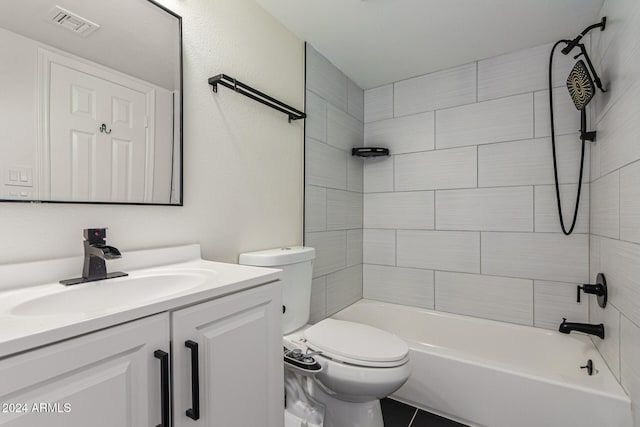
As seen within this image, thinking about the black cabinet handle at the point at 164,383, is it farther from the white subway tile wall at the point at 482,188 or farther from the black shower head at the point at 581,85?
the black shower head at the point at 581,85

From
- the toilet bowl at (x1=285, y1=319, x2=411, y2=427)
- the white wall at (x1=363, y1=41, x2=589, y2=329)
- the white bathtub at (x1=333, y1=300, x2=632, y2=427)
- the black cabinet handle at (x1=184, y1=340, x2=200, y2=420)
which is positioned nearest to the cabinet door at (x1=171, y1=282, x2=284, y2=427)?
the black cabinet handle at (x1=184, y1=340, x2=200, y2=420)

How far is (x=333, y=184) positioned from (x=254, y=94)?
0.91m

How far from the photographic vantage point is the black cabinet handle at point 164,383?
2.39 feet

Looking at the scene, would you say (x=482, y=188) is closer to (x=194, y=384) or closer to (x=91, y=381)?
(x=194, y=384)

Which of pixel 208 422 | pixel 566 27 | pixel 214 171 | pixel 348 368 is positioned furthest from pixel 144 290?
pixel 566 27

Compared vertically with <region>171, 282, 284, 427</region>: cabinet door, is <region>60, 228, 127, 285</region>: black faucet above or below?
above

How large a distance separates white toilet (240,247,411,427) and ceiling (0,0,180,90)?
0.91 metres

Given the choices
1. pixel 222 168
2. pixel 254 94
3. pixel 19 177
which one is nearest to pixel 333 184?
pixel 254 94

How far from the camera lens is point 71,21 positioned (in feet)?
3.46

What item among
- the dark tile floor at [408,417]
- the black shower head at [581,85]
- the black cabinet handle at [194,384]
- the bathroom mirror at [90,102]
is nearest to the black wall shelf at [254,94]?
the bathroom mirror at [90,102]

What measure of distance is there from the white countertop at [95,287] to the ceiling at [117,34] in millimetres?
702

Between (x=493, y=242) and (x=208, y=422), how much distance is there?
212cm

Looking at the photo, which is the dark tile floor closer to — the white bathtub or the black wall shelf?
the white bathtub

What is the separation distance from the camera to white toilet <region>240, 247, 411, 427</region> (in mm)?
1357
